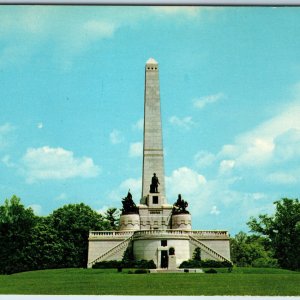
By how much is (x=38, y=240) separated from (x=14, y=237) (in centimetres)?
220

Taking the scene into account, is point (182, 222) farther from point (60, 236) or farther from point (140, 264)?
point (60, 236)

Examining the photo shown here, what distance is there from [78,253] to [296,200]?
68.5ft

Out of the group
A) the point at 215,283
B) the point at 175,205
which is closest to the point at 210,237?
the point at 175,205

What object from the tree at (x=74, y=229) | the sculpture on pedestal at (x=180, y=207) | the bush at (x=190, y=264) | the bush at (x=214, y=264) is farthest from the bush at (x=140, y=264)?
the tree at (x=74, y=229)

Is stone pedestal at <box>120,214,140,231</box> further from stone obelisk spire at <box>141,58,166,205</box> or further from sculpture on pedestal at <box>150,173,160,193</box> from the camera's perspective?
sculpture on pedestal at <box>150,173,160,193</box>

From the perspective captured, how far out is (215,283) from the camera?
18.9 m

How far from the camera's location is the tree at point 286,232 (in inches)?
1583

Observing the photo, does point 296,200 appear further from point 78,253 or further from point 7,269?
point 7,269

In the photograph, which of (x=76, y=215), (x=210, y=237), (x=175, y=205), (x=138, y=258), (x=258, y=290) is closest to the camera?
(x=258, y=290)

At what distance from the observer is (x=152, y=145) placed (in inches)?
1624

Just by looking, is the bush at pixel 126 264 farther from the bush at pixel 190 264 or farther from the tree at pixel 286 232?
the tree at pixel 286 232

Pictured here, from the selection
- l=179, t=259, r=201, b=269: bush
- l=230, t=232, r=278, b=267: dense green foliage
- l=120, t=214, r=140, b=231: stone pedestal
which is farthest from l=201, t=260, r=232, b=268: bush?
l=230, t=232, r=278, b=267: dense green foliage

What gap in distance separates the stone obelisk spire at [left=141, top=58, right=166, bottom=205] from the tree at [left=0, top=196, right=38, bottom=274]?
433 inches

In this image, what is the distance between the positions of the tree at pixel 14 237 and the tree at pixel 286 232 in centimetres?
2219
